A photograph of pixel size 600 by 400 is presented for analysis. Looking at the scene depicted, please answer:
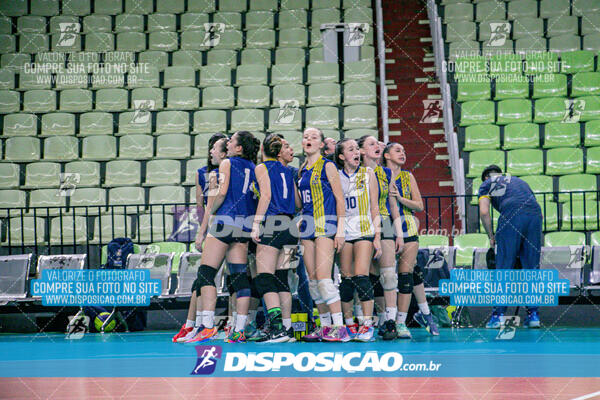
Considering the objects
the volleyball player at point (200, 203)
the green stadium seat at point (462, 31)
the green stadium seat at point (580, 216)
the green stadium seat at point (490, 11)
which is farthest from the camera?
the green stadium seat at point (490, 11)

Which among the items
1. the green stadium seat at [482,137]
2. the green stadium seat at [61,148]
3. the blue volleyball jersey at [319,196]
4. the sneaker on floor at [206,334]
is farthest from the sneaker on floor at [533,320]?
the green stadium seat at [61,148]

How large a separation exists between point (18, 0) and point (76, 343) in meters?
9.50

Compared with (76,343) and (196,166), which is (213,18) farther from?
(76,343)

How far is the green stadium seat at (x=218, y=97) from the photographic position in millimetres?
12703

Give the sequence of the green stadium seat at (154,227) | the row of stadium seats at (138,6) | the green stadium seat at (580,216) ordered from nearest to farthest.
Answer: the green stadium seat at (580,216)
the green stadium seat at (154,227)
the row of stadium seats at (138,6)

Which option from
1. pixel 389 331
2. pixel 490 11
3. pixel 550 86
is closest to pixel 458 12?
pixel 490 11

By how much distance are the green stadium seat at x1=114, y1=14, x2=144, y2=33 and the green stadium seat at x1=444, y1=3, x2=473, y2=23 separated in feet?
17.2

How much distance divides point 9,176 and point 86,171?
1178mm

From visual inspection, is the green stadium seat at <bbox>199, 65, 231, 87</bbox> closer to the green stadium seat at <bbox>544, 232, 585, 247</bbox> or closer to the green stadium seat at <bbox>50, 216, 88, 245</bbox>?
the green stadium seat at <bbox>50, 216, 88, 245</bbox>

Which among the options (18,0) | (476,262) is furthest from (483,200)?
(18,0)

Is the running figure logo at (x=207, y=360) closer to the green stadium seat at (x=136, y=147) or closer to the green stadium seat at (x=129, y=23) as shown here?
the green stadium seat at (x=136, y=147)

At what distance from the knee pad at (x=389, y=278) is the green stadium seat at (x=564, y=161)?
4.82 meters

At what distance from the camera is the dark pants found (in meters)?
7.91

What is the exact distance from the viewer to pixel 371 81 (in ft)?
42.1
